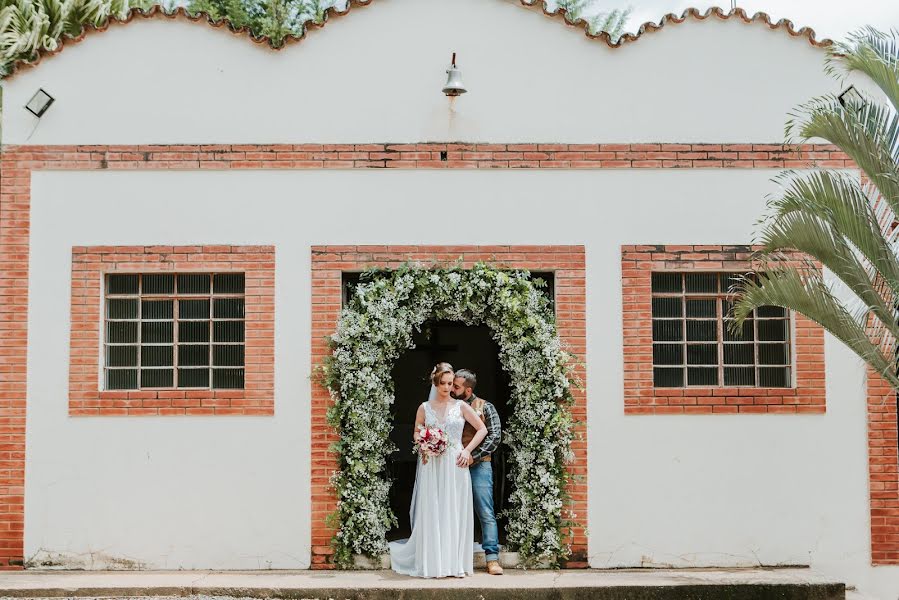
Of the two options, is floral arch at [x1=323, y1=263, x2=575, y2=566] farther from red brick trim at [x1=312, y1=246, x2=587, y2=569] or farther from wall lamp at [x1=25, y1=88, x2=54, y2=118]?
wall lamp at [x1=25, y1=88, x2=54, y2=118]

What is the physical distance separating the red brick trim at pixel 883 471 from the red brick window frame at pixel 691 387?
21.1 inches

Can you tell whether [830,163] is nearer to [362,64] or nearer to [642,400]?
[642,400]

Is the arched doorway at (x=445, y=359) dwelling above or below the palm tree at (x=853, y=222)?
below

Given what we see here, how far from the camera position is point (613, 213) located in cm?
942

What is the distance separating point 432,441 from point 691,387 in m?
2.55

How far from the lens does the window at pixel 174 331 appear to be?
939 centimetres

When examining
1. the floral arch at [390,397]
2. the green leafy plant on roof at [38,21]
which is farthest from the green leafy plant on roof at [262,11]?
the floral arch at [390,397]

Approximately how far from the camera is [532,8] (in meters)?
9.48

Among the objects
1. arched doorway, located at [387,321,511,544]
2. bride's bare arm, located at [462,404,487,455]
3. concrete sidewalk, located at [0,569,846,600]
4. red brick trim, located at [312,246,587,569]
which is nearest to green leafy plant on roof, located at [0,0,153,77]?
red brick trim, located at [312,246,587,569]

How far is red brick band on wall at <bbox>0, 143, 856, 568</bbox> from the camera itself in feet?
30.6

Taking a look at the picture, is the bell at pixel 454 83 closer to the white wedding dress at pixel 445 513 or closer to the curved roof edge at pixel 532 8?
the curved roof edge at pixel 532 8

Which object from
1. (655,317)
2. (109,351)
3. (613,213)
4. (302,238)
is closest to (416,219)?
(302,238)

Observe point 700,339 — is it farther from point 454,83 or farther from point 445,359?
point 445,359

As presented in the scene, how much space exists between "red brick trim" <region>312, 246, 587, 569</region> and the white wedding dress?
3.35 feet
